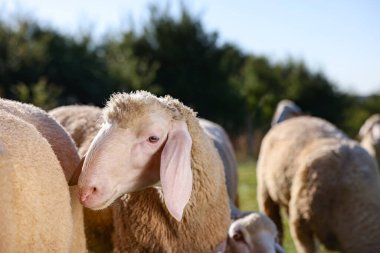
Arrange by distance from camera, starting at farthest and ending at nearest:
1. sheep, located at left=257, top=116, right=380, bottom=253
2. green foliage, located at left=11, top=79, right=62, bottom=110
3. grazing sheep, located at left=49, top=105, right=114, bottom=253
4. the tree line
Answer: the tree line, green foliage, located at left=11, top=79, right=62, bottom=110, sheep, located at left=257, top=116, right=380, bottom=253, grazing sheep, located at left=49, top=105, right=114, bottom=253

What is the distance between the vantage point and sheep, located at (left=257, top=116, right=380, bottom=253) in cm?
543

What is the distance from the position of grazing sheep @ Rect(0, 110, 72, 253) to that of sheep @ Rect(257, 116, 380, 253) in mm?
3185

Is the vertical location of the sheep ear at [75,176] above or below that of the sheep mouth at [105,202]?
above

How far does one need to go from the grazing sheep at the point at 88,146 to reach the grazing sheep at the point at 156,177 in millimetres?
659

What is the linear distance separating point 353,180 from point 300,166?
0.68 metres

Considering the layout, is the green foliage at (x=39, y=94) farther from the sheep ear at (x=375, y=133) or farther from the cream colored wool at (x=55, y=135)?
the cream colored wool at (x=55, y=135)

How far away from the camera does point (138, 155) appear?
343 centimetres

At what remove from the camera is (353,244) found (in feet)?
17.6

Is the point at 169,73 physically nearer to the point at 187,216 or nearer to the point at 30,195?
the point at 187,216

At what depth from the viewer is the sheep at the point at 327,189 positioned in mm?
5426

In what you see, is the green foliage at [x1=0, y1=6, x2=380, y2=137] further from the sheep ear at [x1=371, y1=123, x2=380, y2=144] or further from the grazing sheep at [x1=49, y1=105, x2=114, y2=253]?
the grazing sheep at [x1=49, y1=105, x2=114, y2=253]

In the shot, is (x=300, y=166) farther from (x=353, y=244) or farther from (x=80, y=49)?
(x=80, y=49)

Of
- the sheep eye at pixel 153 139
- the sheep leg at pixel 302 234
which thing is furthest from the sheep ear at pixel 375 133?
the sheep eye at pixel 153 139

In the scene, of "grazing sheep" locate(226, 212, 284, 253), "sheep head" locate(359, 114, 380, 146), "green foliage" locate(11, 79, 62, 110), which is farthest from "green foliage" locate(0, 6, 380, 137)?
"grazing sheep" locate(226, 212, 284, 253)
